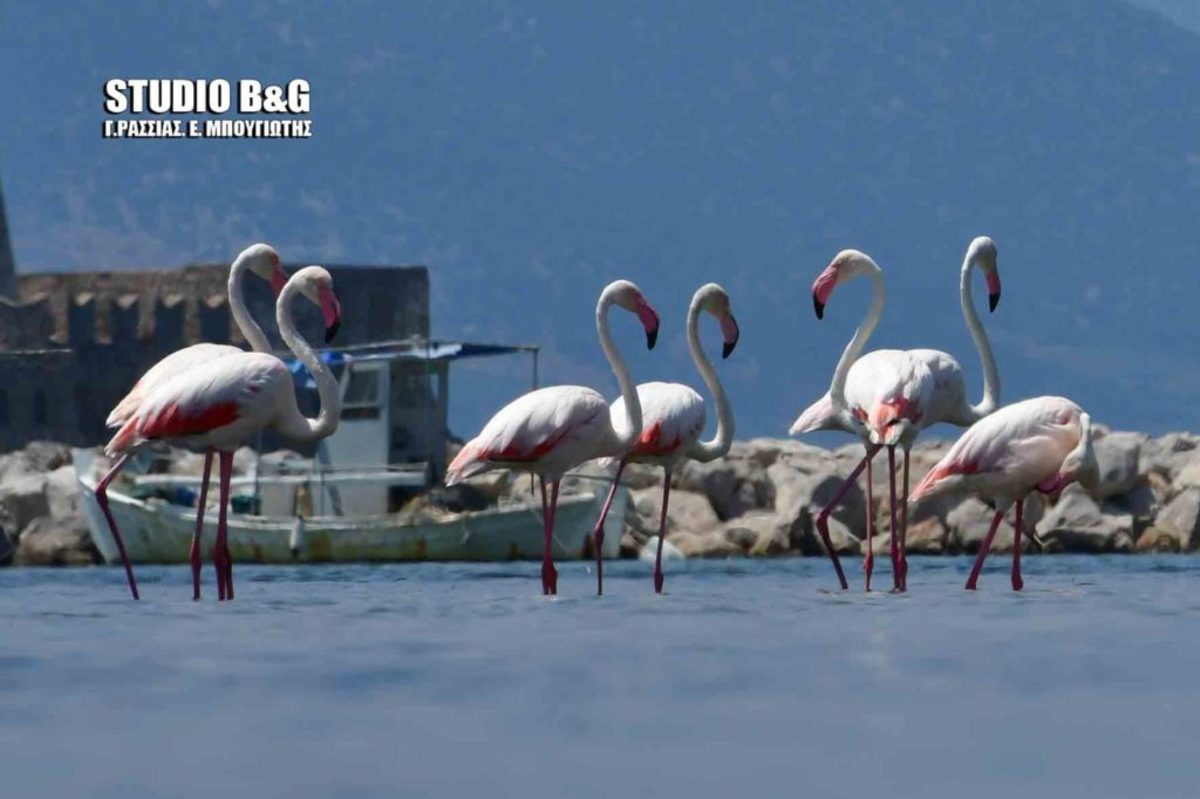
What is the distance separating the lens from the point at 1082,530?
37.8 metres

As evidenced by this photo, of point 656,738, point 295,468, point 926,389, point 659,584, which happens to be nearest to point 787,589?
point 659,584

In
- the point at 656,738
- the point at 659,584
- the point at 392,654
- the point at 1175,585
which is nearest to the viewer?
the point at 656,738

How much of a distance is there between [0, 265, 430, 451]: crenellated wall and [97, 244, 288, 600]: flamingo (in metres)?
44.8

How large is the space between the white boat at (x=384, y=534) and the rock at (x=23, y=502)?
3972mm

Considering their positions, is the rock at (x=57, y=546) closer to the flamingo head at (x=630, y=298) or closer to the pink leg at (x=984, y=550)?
the flamingo head at (x=630, y=298)

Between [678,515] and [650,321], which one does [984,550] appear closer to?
[650,321]

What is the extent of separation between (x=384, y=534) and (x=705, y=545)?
14.5 feet

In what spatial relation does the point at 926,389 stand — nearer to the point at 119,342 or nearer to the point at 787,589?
the point at 787,589

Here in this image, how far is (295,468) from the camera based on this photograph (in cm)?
4222

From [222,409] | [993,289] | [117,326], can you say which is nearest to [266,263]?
[222,409]

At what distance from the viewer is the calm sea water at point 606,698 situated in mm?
9094

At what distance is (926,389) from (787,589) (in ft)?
9.38

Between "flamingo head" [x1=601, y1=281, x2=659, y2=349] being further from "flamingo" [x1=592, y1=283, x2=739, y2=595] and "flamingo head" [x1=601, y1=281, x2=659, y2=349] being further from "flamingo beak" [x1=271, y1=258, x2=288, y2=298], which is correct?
"flamingo beak" [x1=271, y1=258, x2=288, y2=298]

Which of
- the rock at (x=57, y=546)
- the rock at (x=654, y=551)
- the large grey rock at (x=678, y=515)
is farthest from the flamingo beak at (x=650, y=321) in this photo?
the rock at (x=57, y=546)
